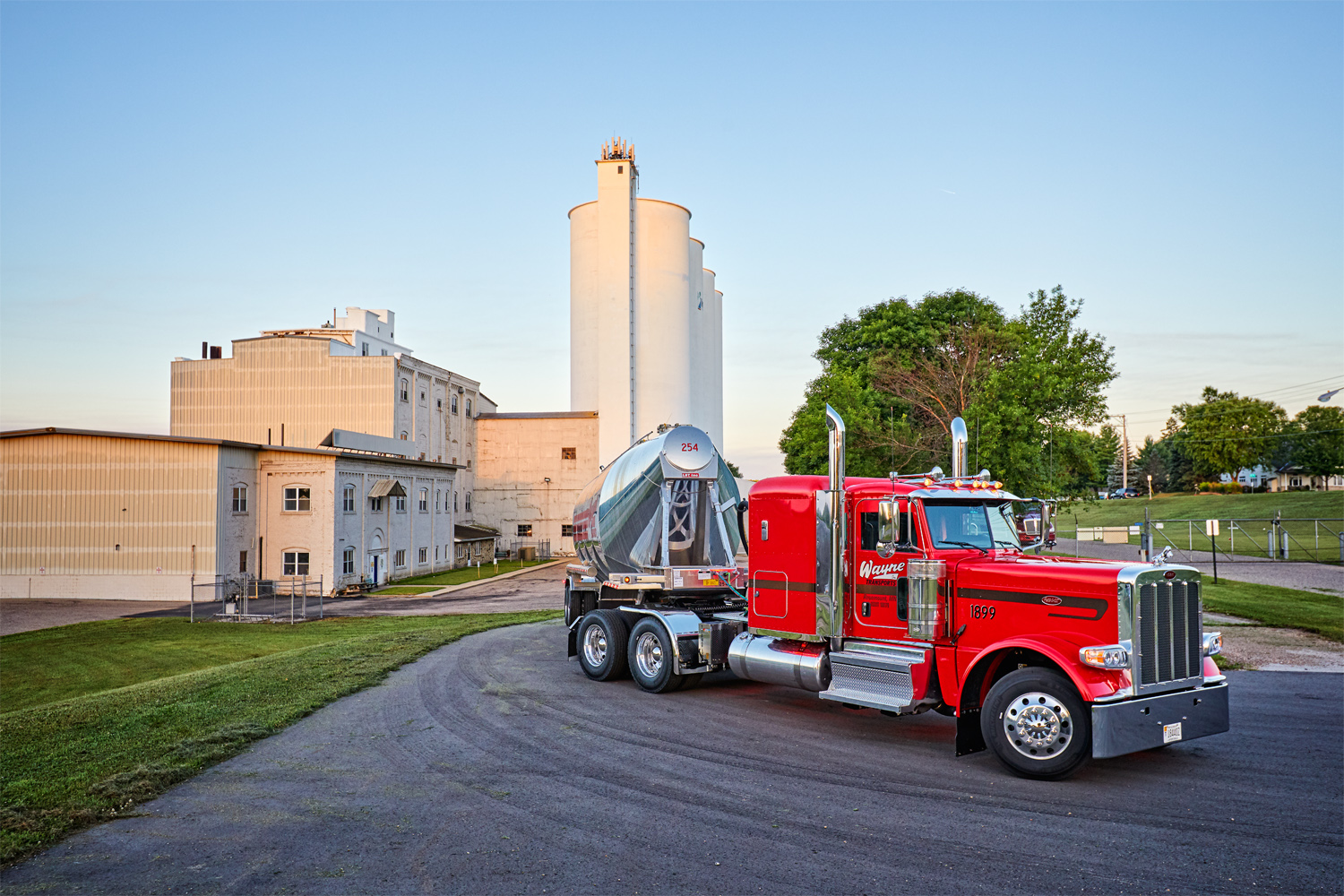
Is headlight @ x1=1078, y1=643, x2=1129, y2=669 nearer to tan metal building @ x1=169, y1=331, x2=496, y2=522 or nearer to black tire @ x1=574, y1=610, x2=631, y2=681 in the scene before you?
black tire @ x1=574, y1=610, x2=631, y2=681

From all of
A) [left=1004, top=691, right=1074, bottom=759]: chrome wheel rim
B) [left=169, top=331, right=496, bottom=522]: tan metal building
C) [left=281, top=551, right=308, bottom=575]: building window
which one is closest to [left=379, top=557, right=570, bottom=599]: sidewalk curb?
[left=281, top=551, right=308, bottom=575]: building window

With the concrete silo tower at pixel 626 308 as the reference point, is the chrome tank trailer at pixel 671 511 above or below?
below

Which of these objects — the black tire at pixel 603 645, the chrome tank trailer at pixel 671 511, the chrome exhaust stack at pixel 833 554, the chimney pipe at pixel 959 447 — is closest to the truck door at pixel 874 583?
the chrome exhaust stack at pixel 833 554

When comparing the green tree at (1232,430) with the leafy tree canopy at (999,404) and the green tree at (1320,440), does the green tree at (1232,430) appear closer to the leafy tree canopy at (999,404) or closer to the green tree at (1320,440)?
the green tree at (1320,440)

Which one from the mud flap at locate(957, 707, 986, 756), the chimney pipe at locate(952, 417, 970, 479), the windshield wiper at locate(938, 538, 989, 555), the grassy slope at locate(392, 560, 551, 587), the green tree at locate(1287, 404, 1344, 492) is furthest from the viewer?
the green tree at locate(1287, 404, 1344, 492)

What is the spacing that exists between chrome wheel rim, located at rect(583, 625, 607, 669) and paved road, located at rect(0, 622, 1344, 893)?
2.87 m

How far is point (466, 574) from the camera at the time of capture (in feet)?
170

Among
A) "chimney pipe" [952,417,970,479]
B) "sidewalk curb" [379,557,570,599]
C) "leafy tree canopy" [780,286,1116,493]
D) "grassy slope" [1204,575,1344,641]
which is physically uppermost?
"leafy tree canopy" [780,286,1116,493]

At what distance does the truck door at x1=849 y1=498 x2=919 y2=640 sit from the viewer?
10.9 m

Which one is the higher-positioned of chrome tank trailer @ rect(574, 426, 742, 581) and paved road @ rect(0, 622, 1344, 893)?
chrome tank trailer @ rect(574, 426, 742, 581)

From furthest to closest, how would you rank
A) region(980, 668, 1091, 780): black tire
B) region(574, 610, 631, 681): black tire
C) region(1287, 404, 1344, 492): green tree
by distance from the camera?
region(1287, 404, 1344, 492): green tree, region(574, 610, 631, 681): black tire, region(980, 668, 1091, 780): black tire

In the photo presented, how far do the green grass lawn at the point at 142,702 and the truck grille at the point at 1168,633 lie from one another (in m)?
10.1

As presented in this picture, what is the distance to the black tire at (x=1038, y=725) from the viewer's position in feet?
29.5

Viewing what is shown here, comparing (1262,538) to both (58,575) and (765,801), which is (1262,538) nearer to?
(765,801)
